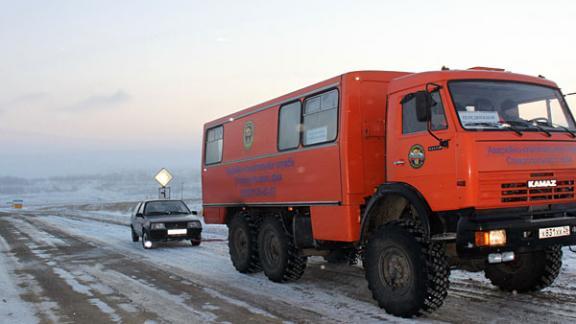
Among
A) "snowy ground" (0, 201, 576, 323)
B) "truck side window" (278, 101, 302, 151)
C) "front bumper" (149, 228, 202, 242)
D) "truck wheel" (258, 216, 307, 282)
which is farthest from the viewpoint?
"front bumper" (149, 228, 202, 242)

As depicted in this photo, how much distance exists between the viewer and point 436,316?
6.25 meters

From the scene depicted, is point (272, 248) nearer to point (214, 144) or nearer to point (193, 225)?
point (214, 144)

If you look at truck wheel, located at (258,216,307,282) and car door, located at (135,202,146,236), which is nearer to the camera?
truck wheel, located at (258,216,307,282)

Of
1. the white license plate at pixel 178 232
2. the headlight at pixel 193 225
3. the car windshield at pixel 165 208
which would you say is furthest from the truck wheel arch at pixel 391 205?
the car windshield at pixel 165 208

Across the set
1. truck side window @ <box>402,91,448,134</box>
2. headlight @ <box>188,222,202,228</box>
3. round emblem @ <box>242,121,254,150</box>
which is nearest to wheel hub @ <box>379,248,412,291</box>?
truck side window @ <box>402,91,448,134</box>

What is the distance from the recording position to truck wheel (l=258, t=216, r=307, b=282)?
8.97 meters

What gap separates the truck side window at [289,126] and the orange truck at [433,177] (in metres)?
0.05

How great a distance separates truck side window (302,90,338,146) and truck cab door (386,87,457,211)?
0.98 meters

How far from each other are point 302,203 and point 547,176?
3.74 metres

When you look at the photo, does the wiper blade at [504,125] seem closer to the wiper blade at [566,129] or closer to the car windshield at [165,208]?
the wiper blade at [566,129]

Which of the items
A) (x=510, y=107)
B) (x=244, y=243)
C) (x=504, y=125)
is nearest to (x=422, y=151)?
(x=504, y=125)

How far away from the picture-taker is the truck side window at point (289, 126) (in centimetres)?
876

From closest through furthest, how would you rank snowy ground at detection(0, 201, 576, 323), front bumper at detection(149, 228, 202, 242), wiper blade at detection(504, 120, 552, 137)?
wiper blade at detection(504, 120, 552, 137) → snowy ground at detection(0, 201, 576, 323) → front bumper at detection(149, 228, 202, 242)

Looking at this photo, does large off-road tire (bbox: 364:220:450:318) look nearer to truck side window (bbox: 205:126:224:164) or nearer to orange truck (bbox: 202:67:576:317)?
orange truck (bbox: 202:67:576:317)
